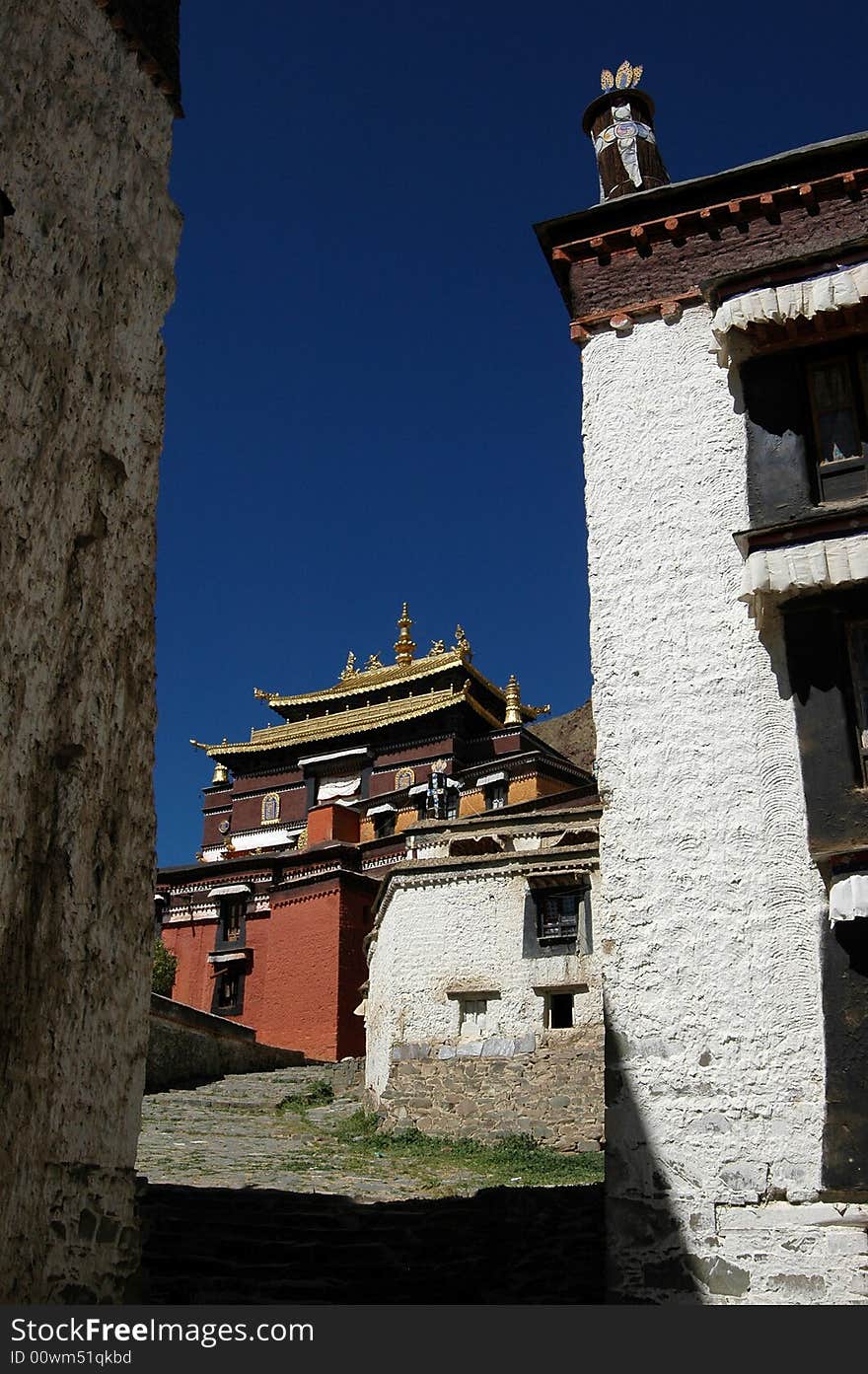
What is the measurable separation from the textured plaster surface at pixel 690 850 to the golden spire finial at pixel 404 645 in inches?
1321

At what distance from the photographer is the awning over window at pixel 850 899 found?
27.3ft

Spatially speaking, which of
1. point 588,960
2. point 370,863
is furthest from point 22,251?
point 370,863

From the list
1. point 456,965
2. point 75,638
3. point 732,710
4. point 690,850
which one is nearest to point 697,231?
point 732,710

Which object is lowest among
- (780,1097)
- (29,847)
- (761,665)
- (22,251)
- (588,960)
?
(780,1097)

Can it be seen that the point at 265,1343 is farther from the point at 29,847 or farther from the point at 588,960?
the point at 588,960

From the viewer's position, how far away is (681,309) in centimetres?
1138

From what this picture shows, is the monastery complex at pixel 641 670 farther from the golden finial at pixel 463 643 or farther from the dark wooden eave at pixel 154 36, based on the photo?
the golden finial at pixel 463 643

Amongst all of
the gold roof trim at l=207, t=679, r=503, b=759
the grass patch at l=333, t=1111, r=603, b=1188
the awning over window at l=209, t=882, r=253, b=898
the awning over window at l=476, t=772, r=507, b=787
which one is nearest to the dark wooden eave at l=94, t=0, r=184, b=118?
the grass patch at l=333, t=1111, r=603, b=1188

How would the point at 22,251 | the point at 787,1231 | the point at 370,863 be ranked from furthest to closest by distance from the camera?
1. the point at 370,863
2. the point at 787,1231
3. the point at 22,251

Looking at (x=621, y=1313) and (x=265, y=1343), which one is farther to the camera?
(x=621, y=1313)

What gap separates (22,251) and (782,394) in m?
6.24

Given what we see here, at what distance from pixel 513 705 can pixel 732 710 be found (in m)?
28.1

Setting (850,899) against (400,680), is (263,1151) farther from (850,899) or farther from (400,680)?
(400,680)

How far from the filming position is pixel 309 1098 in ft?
68.0
